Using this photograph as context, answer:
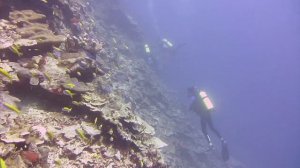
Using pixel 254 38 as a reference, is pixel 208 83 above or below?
below

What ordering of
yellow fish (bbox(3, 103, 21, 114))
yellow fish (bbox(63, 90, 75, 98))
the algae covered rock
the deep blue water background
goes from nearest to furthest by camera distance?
yellow fish (bbox(3, 103, 21, 114)) < yellow fish (bbox(63, 90, 75, 98)) < the algae covered rock < the deep blue water background

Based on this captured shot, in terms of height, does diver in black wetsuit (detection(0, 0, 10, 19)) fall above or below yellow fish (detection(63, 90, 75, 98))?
above

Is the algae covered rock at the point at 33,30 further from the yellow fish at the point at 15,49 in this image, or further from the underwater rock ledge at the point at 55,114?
→ the yellow fish at the point at 15,49

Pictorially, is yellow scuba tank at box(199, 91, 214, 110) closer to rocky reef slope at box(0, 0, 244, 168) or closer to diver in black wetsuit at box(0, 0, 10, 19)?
rocky reef slope at box(0, 0, 244, 168)

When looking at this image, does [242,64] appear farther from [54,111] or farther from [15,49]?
[54,111]

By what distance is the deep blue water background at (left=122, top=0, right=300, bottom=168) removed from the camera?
42.2m

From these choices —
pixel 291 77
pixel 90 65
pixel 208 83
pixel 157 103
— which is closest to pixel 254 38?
pixel 291 77

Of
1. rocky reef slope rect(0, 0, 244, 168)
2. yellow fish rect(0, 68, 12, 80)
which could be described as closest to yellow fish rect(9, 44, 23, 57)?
rocky reef slope rect(0, 0, 244, 168)

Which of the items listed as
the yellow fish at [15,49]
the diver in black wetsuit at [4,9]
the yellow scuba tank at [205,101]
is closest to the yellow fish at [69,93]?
the yellow fish at [15,49]

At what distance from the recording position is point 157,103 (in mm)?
15594

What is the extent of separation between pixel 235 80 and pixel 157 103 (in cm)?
6377

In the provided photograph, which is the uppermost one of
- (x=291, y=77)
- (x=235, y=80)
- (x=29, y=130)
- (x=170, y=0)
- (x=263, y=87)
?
(x=170, y=0)

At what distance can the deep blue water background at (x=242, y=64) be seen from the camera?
139 feet

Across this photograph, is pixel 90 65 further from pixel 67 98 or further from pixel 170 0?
pixel 170 0
